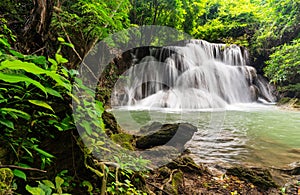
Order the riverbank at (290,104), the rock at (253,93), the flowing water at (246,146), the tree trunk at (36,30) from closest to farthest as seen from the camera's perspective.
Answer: the tree trunk at (36,30)
the flowing water at (246,146)
the riverbank at (290,104)
the rock at (253,93)

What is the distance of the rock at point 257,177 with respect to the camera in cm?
252

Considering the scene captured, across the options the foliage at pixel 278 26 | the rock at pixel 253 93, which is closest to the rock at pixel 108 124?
the rock at pixel 253 93

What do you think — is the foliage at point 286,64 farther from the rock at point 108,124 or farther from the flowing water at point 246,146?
the rock at point 108,124

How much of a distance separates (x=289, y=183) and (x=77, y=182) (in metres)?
2.80

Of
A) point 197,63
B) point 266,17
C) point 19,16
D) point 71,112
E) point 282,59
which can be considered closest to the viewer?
point 71,112

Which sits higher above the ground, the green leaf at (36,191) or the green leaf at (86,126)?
the green leaf at (86,126)

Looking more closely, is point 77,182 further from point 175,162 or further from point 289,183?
point 289,183

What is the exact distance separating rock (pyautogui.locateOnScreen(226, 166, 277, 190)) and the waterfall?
8028mm

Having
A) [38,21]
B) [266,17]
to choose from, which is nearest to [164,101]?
[38,21]

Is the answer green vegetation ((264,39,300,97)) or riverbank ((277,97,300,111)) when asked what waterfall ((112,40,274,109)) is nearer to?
green vegetation ((264,39,300,97))

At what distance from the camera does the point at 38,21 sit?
1747 millimetres

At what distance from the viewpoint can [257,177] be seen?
260 cm

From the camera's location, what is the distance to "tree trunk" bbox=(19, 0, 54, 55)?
1708 mm

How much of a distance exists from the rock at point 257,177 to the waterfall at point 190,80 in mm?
8028
